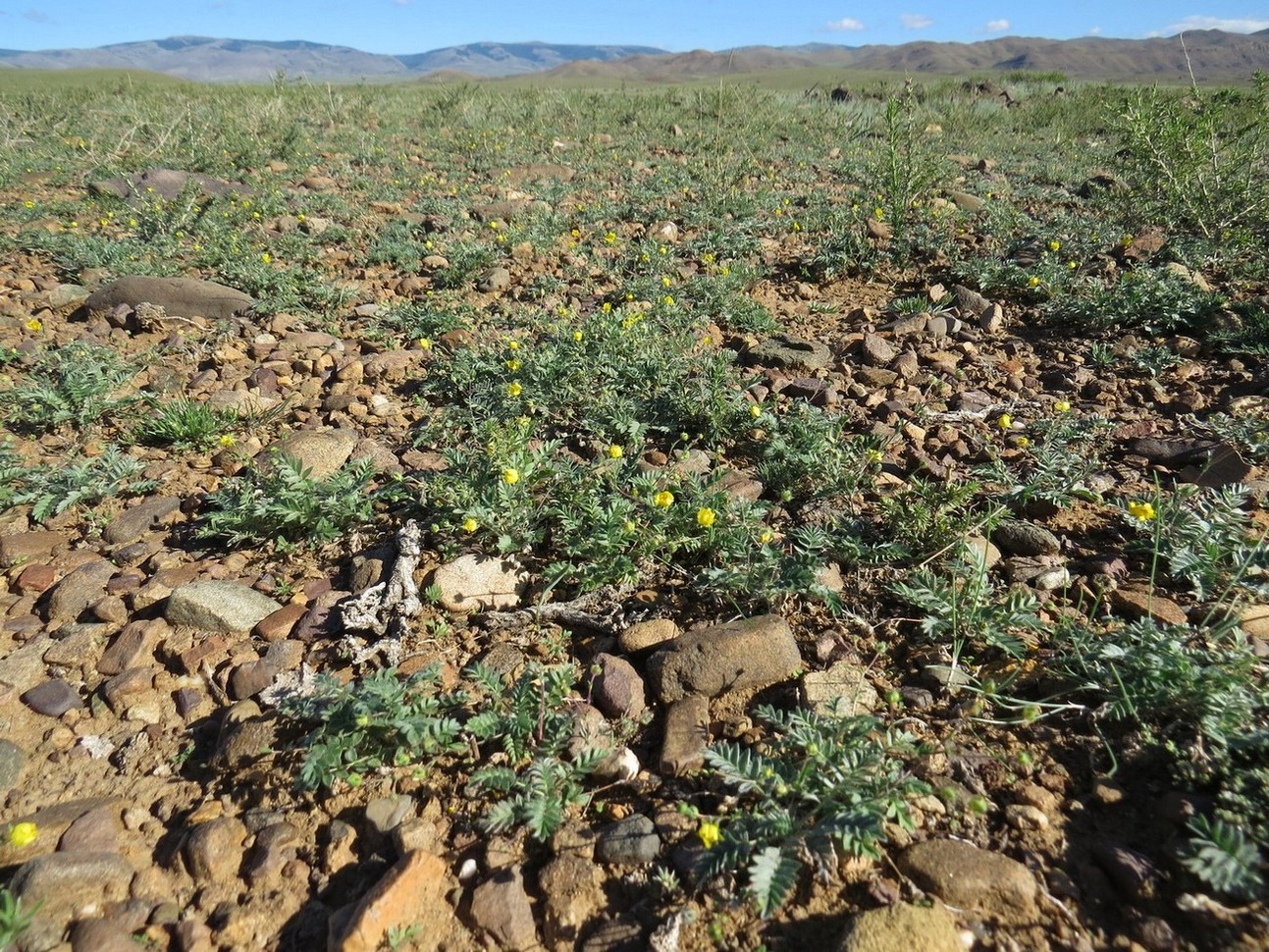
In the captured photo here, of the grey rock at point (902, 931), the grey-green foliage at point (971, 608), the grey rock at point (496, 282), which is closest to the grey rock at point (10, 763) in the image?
the grey rock at point (902, 931)

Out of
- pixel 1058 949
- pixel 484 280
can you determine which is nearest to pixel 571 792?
pixel 1058 949

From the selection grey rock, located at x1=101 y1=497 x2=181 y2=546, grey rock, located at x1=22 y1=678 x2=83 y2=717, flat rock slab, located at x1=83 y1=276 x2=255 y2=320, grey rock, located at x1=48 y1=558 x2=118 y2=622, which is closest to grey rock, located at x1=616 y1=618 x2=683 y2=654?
grey rock, located at x1=22 y1=678 x2=83 y2=717

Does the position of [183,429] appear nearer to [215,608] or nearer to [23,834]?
[215,608]

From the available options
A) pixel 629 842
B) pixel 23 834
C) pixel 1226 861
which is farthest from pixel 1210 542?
pixel 23 834

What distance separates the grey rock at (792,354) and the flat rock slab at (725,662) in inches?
88.1

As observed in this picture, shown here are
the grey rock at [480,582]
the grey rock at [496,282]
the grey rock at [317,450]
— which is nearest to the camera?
the grey rock at [480,582]

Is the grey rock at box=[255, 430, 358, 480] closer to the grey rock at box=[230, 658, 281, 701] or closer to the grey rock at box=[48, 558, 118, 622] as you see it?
the grey rock at box=[48, 558, 118, 622]

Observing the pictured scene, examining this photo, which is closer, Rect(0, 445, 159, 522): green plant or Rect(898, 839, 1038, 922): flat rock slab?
Rect(898, 839, 1038, 922): flat rock slab

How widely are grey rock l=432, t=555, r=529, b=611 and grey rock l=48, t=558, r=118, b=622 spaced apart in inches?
50.6

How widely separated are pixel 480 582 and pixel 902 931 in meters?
1.71

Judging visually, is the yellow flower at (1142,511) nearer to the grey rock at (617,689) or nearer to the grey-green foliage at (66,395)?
the grey rock at (617,689)

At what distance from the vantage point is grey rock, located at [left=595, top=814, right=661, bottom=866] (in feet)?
5.81

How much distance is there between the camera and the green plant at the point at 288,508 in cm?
285

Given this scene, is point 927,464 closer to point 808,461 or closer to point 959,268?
point 808,461
